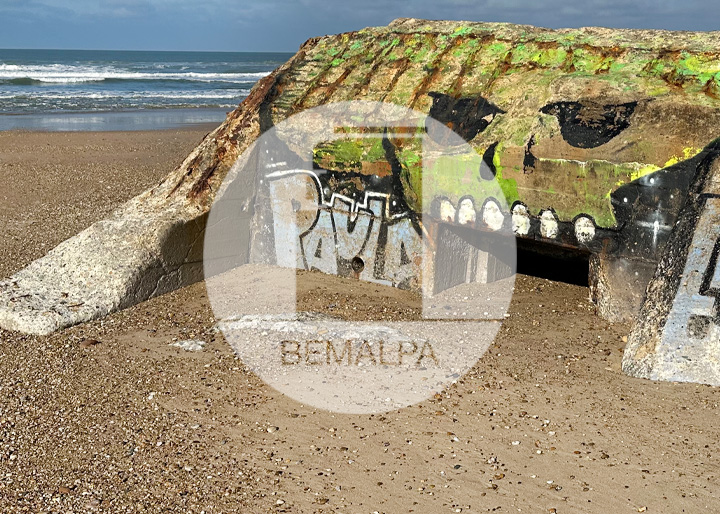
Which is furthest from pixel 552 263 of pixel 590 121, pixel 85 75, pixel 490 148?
pixel 85 75

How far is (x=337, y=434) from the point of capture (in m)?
3.54

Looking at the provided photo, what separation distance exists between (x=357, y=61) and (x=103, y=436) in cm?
362

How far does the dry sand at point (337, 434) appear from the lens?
10.1 feet

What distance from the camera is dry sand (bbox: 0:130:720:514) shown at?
307 cm

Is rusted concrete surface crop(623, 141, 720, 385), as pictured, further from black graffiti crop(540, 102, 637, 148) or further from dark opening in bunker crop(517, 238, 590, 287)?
dark opening in bunker crop(517, 238, 590, 287)

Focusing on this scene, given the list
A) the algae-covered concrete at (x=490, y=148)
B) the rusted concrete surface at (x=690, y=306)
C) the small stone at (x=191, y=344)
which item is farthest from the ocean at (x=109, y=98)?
the rusted concrete surface at (x=690, y=306)

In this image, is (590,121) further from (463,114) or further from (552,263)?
(552,263)

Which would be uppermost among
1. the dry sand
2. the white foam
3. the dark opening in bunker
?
the white foam

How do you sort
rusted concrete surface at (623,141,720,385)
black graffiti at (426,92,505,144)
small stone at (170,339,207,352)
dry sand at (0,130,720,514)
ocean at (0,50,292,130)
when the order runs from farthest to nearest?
ocean at (0,50,292,130) → black graffiti at (426,92,505,144) → small stone at (170,339,207,352) → rusted concrete surface at (623,141,720,385) → dry sand at (0,130,720,514)

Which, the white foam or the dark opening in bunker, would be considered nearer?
the dark opening in bunker

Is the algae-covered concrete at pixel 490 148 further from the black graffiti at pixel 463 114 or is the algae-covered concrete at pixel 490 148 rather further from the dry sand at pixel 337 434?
the dry sand at pixel 337 434

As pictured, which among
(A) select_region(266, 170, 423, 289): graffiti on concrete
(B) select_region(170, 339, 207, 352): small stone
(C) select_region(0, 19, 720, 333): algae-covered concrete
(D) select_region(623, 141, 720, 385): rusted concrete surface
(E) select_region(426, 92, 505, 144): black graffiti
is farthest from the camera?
(A) select_region(266, 170, 423, 289): graffiti on concrete

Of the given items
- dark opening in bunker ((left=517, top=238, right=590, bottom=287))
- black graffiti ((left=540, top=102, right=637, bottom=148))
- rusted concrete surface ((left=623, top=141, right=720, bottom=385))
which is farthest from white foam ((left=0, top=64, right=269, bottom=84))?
rusted concrete surface ((left=623, top=141, right=720, bottom=385))

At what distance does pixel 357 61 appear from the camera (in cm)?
599
